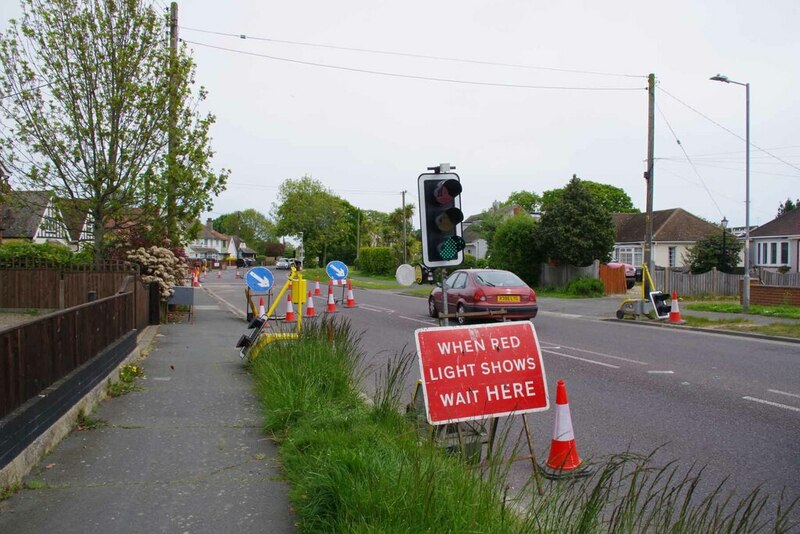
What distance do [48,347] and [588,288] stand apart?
25419 mm

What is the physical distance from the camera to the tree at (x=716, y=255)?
3400 cm

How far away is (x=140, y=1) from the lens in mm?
13242

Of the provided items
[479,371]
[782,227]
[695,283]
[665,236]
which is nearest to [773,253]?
[782,227]

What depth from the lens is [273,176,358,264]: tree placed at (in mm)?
81188

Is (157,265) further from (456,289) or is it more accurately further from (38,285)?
(456,289)

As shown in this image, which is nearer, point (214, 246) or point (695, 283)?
point (695, 283)

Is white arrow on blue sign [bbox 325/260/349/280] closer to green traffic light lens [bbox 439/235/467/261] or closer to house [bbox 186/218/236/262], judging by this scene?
green traffic light lens [bbox 439/235/467/261]

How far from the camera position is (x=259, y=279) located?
13094 millimetres

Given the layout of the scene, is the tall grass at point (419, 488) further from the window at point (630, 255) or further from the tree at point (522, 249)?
the window at point (630, 255)

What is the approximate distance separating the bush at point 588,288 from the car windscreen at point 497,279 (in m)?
12.8

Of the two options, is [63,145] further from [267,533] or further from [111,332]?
[267,533]

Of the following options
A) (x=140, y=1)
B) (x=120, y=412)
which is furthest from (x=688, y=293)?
(x=120, y=412)

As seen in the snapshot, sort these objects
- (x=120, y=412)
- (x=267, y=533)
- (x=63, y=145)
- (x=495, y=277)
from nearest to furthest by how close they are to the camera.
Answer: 1. (x=267, y=533)
2. (x=120, y=412)
3. (x=63, y=145)
4. (x=495, y=277)

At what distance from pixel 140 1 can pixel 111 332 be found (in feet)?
27.2
